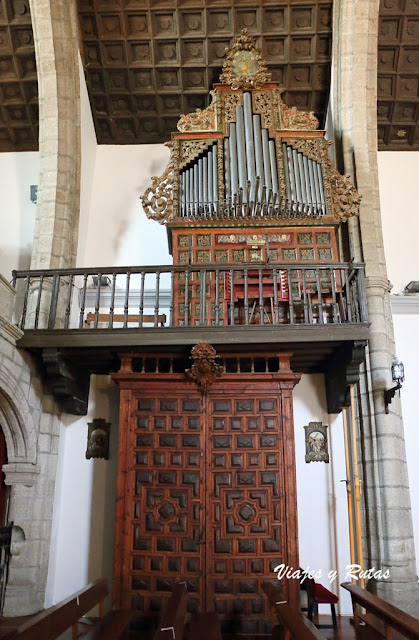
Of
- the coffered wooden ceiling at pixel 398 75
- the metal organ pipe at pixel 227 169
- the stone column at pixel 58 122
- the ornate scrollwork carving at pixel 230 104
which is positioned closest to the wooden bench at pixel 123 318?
the stone column at pixel 58 122

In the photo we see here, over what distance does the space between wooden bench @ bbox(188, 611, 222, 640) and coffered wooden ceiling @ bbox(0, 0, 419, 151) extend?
7.72 m

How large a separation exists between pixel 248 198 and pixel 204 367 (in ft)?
8.75

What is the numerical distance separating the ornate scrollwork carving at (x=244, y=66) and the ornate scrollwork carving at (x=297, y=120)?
1.84ft

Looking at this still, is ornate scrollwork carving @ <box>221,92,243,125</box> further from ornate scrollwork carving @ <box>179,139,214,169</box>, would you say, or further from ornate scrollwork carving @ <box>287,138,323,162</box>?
ornate scrollwork carving @ <box>287,138,323,162</box>

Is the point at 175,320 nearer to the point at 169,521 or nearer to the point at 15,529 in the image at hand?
the point at 169,521

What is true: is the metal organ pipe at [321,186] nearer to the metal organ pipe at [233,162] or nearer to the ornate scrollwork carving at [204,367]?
the metal organ pipe at [233,162]

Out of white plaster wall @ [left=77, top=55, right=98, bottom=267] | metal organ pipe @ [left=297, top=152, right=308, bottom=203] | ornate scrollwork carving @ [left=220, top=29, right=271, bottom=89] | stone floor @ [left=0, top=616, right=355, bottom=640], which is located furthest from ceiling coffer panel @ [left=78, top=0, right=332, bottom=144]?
stone floor @ [left=0, top=616, right=355, bottom=640]

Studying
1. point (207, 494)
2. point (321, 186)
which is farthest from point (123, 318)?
point (321, 186)

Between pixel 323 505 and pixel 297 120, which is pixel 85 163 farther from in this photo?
pixel 323 505

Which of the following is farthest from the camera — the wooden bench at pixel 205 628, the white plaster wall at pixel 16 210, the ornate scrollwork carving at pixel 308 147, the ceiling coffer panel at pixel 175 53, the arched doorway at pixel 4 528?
the white plaster wall at pixel 16 210

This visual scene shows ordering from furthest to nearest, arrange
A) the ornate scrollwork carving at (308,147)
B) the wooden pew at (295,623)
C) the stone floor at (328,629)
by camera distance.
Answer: the ornate scrollwork carving at (308,147), the stone floor at (328,629), the wooden pew at (295,623)

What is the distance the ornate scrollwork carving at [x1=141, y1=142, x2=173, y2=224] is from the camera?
7.82 m

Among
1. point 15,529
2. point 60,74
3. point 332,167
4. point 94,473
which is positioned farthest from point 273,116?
point 15,529

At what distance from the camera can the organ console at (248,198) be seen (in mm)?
7746
